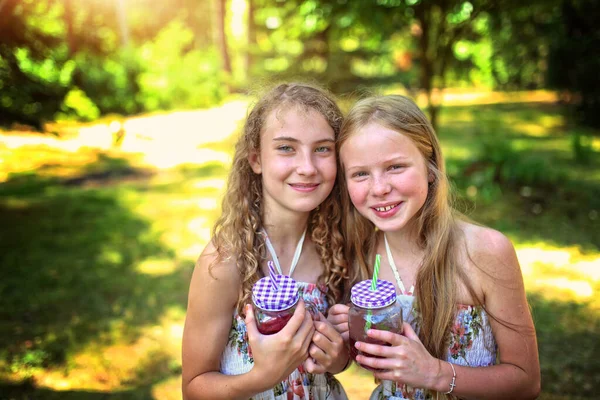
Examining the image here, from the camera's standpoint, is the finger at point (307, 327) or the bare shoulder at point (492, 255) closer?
the finger at point (307, 327)

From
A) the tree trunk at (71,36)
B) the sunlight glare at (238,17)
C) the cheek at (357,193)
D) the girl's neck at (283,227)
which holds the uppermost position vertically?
the sunlight glare at (238,17)

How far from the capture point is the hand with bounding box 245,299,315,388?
1737 mm

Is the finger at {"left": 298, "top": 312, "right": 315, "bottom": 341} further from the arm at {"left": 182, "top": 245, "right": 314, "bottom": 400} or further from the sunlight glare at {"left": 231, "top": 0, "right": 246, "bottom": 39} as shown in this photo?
the sunlight glare at {"left": 231, "top": 0, "right": 246, "bottom": 39}

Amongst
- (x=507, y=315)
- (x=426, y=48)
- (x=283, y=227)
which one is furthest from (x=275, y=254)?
(x=426, y=48)

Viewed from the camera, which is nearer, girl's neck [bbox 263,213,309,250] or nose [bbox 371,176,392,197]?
nose [bbox 371,176,392,197]

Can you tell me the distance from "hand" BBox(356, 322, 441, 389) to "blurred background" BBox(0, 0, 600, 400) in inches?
49.8

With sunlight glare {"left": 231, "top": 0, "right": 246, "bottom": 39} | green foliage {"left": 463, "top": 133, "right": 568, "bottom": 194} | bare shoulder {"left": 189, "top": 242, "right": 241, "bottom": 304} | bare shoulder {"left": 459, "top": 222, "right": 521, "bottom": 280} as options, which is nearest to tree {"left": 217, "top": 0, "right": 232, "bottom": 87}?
sunlight glare {"left": 231, "top": 0, "right": 246, "bottom": 39}

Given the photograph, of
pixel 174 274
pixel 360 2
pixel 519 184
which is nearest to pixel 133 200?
pixel 174 274

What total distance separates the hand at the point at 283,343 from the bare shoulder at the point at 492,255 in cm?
77

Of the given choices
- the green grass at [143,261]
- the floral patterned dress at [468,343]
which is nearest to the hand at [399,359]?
the floral patterned dress at [468,343]

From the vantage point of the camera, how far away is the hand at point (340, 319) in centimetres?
195

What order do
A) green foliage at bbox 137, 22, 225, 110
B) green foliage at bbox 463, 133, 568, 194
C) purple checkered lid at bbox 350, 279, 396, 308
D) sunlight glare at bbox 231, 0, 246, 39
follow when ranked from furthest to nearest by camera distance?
sunlight glare at bbox 231, 0, 246, 39 < green foliage at bbox 137, 22, 225, 110 < green foliage at bbox 463, 133, 568, 194 < purple checkered lid at bbox 350, 279, 396, 308

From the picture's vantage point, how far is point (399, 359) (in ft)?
5.80

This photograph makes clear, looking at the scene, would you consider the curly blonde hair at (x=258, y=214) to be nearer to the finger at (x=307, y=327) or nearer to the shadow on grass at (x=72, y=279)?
the finger at (x=307, y=327)
